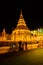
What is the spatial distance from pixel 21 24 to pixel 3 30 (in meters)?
5.56

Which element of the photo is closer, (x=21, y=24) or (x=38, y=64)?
(x=38, y=64)

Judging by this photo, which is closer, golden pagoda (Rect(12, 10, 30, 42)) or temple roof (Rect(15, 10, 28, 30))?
golden pagoda (Rect(12, 10, 30, 42))

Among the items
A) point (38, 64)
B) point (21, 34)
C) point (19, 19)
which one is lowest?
point (38, 64)

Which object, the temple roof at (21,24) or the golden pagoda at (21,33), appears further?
the temple roof at (21,24)

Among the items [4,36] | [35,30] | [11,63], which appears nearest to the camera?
[11,63]

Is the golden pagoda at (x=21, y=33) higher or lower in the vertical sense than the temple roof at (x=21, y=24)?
lower

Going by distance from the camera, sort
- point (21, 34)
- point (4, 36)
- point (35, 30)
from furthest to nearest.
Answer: point (35, 30)
point (4, 36)
point (21, 34)

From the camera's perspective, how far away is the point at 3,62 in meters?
7.38

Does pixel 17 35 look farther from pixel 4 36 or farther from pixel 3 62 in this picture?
pixel 3 62

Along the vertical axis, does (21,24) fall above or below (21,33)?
above

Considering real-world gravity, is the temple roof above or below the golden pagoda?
above

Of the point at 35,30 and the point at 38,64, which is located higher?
the point at 35,30

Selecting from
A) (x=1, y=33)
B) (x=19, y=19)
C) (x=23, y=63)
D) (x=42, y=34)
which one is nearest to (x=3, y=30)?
(x=1, y=33)

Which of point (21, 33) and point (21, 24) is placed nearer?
point (21, 33)
